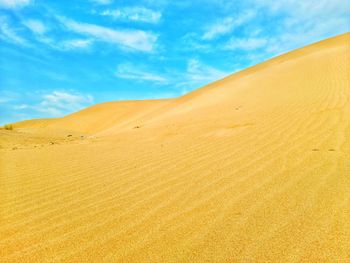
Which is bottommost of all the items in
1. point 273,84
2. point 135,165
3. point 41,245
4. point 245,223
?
point 245,223

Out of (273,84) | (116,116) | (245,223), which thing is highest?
(116,116)

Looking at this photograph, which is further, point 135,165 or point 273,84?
point 273,84

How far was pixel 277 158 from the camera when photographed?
395 cm

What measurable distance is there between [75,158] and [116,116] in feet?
77.1

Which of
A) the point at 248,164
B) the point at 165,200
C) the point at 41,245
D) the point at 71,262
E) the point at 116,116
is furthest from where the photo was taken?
the point at 116,116

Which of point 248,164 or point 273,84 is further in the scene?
point 273,84

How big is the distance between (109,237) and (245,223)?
1060 mm

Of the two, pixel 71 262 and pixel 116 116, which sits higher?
pixel 116 116

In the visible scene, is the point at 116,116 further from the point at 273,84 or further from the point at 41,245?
the point at 41,245

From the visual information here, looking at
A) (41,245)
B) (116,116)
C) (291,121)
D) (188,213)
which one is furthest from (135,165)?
(116,116)

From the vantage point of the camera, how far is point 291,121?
6.09 m

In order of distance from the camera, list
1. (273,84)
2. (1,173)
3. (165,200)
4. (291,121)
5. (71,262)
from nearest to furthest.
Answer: (71,262) < (165,200) < (1,173) < (291,121) < (273,84)

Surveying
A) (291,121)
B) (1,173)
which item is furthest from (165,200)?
(291,121)

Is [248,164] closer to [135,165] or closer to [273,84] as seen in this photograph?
[135,165]
